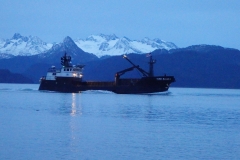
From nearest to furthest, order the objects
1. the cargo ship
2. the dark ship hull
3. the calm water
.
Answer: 1. the calm water
2. the dark ship hull
3. the cargo ship

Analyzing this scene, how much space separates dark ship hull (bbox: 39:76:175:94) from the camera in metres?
86.6

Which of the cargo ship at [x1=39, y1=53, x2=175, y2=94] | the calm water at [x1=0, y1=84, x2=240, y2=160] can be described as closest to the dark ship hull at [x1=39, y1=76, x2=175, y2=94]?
the cargo ship at [x1=39, y1=53, x2=175, y2=94]

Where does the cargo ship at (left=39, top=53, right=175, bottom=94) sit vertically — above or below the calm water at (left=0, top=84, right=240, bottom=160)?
above

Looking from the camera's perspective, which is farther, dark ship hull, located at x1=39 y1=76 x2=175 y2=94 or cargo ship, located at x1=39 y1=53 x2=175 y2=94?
cargo ship, located at x1=39 y1=53 x2=175 y2=94

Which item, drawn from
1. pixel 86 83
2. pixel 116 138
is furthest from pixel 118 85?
pixel 116 138

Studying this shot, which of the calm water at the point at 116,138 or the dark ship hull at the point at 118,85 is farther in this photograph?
the dark ship hull at the point at 118,85

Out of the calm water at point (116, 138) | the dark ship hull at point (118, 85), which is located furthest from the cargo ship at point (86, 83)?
the calm water at point (116, 138)

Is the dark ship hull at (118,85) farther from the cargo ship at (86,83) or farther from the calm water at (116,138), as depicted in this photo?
the calm water at (116,138)

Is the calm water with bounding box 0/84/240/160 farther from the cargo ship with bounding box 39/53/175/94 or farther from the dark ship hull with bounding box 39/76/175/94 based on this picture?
the cargo ship with bounding box 39/53/175/94

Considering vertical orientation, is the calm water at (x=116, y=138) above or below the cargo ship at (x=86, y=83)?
below

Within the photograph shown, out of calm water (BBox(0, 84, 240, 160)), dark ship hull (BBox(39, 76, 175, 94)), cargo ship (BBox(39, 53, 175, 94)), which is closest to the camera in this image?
calm water (BBox(0, 84, 240, 160))

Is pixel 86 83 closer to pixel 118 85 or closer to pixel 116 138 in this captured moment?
pixel 118 85

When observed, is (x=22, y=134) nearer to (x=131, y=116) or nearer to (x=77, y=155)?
(x=77, y=155)

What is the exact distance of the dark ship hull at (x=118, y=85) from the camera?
284 feet
